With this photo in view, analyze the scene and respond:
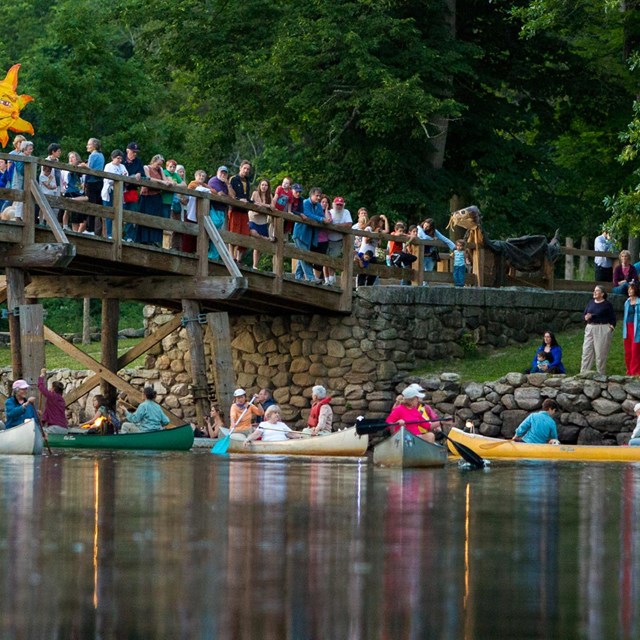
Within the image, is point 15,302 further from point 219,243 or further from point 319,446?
point 319,446

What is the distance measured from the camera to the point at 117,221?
2462 centimetres

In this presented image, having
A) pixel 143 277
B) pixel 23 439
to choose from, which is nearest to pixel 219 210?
pixel 143 277

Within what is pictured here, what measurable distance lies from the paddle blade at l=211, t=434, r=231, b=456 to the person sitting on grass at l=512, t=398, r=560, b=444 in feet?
13.1

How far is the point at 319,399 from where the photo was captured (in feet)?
82.9

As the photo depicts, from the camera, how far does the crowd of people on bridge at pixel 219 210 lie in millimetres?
25125

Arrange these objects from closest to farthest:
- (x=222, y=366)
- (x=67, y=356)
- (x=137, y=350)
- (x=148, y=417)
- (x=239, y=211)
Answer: (x=148, y=417), (x=222, y=366), (x=239, y=211), (x=137, y=350), (x=67, y=356)

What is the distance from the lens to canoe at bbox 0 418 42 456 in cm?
2164

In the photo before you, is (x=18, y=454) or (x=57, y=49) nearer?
(x=18, y=454)

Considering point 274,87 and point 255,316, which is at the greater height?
point 274,87

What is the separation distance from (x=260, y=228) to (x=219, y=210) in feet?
4.10

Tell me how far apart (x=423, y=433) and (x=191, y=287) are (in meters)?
5.43

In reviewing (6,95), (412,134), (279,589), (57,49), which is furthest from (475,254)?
(279,589)

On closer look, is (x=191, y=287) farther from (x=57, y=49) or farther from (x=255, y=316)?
(x=57, y=49)

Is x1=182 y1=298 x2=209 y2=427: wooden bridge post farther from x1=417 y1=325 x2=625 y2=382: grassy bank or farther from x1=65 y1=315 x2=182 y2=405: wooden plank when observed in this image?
x1=417 y1=325 x2=625 y2=382: grassy bank
